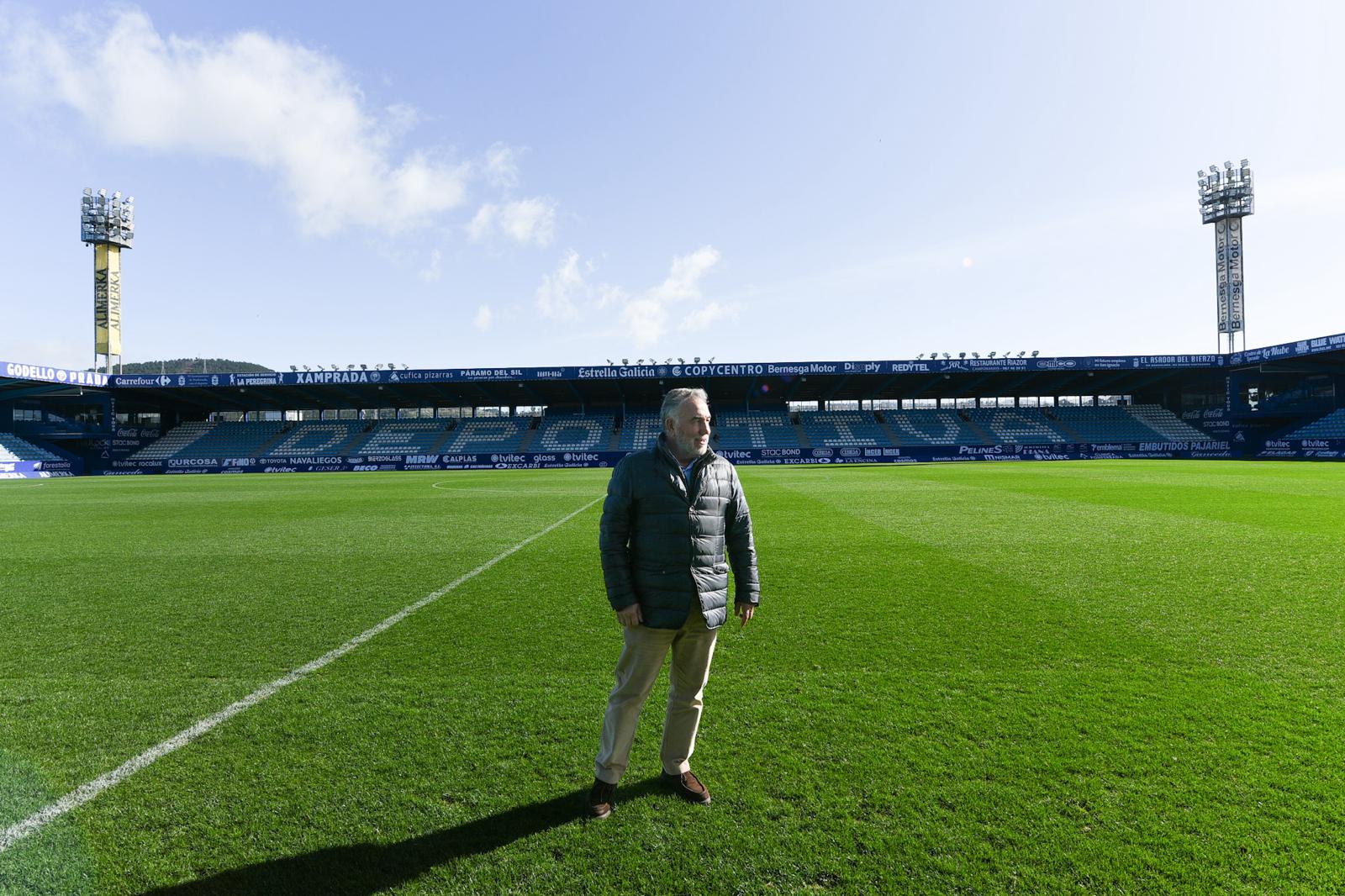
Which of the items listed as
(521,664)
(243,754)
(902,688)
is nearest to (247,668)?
(243,754)

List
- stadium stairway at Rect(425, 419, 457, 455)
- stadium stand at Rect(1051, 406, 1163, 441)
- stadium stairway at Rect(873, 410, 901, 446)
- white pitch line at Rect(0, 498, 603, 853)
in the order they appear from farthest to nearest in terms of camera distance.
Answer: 1. stadium stairway at Rect(873, 410, 901, 446)
2. stadium stairway at Rect(425, 419, 457, 455)
3. stadium stand at Rect(1051, 406, 1163, 441)
4. white pitch line at Rect(0, 498, 603, 853)

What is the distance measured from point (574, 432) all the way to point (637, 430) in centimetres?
480

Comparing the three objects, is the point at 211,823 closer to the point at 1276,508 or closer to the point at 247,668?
the point at 247,668

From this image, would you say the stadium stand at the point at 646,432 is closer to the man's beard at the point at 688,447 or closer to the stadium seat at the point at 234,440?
the stadium seat at the point at 234,440

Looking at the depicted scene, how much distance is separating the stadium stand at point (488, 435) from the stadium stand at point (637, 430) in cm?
761

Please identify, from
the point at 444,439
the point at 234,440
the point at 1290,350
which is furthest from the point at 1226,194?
the point at 234,440

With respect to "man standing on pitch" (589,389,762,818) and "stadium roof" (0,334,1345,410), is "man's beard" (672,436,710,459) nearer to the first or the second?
Result: "man standing on pitch" (589,389,762,818)

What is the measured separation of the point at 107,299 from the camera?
47.6m

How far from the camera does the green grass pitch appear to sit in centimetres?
252

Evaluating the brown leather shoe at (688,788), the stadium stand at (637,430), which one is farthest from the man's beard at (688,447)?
the stadium stand at (637,430)

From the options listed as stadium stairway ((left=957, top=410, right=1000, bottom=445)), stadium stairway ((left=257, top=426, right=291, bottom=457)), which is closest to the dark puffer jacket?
stadium stairway ((left=957, top=410, right=1000, bottom=445))

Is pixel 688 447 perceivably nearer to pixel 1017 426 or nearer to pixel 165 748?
pixel 165 748

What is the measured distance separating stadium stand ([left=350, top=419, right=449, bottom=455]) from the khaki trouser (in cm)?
4806

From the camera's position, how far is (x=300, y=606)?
6379 millimetres
